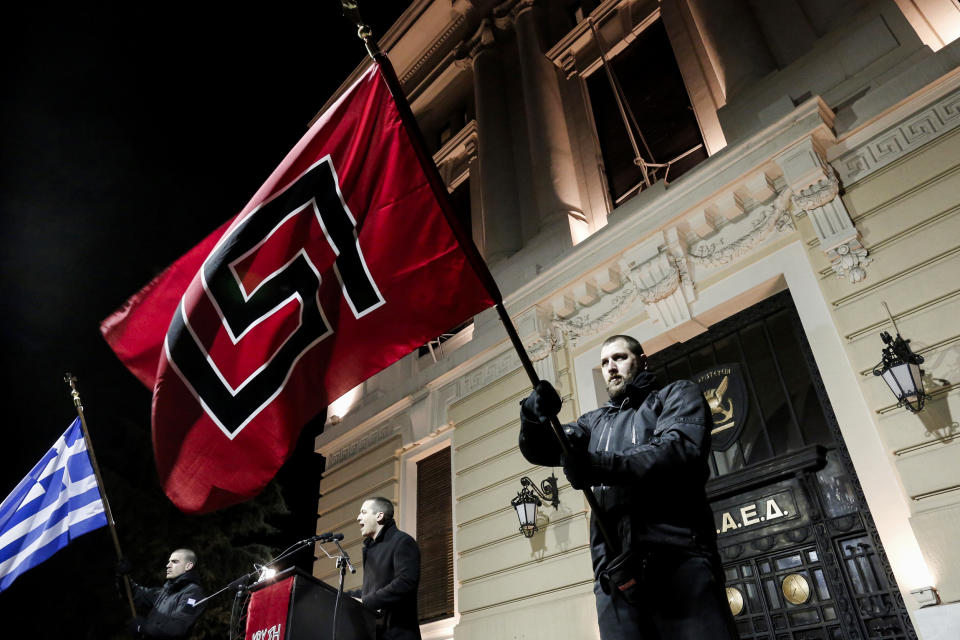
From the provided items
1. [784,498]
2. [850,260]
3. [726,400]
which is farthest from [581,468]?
[726,400]

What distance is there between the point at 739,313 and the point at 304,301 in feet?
18.1

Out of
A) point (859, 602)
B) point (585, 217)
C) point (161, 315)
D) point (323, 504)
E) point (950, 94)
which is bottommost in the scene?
point (859, 602)

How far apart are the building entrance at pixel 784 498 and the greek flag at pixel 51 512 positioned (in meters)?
6.73

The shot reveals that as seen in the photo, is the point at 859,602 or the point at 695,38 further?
the point at 695,38

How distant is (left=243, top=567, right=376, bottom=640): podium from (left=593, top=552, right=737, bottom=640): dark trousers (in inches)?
89.2

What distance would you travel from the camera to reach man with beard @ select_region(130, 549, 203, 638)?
491 cm

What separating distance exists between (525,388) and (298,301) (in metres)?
5.37

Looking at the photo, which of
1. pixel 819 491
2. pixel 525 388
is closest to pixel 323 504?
pixel 525 388

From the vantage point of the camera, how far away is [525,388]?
8805 mm

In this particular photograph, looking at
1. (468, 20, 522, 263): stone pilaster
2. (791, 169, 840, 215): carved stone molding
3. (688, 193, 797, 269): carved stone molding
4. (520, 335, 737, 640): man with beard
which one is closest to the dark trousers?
(520, 335, 737, 640): man with beard

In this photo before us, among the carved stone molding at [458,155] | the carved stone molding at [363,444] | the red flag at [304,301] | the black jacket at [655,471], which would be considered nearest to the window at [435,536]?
the carved stone molding at [363,444]

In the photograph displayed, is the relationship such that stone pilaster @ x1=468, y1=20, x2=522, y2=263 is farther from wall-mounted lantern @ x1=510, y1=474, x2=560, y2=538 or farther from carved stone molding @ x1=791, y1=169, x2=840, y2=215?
carved stone molding @ x1=791, y1=169, x2=840, y2=215

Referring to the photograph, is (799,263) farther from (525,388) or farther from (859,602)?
(525,388)

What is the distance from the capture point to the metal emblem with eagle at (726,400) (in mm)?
6891
